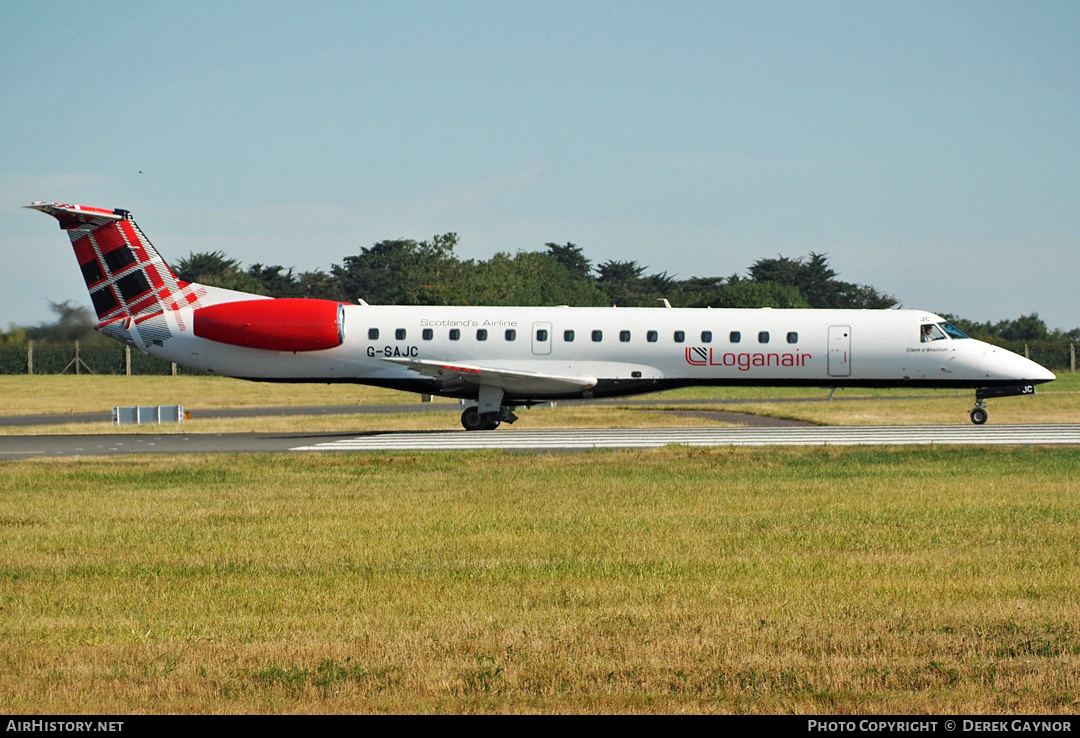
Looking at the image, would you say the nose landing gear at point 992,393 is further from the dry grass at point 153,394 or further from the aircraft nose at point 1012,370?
the dry grass at point 153,394

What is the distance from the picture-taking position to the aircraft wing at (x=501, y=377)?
30500 mm

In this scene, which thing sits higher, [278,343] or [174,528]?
[278,343]

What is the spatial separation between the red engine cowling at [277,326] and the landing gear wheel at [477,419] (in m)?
3.82

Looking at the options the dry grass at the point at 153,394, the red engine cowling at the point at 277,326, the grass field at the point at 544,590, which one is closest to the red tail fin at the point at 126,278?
the red engine cowling at the point at 277,326

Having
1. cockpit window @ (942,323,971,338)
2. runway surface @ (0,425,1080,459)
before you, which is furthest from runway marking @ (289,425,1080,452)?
cockpit window @ (942,323,971,338)

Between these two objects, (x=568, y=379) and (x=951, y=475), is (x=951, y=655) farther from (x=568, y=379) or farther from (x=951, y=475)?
(x=568, y=379)

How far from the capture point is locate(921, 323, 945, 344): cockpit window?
31250mm

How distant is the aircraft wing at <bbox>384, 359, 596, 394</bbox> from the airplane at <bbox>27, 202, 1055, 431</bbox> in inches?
1.6

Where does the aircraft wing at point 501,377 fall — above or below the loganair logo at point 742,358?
below

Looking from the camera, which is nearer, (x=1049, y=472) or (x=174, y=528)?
(x=174, y=528)

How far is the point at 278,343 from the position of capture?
31.4 metres

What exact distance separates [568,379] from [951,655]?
2299cm

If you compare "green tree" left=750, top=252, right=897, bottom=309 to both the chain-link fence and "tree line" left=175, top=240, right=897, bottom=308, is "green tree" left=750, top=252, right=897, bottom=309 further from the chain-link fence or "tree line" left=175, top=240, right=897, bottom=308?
the chain-link fence
